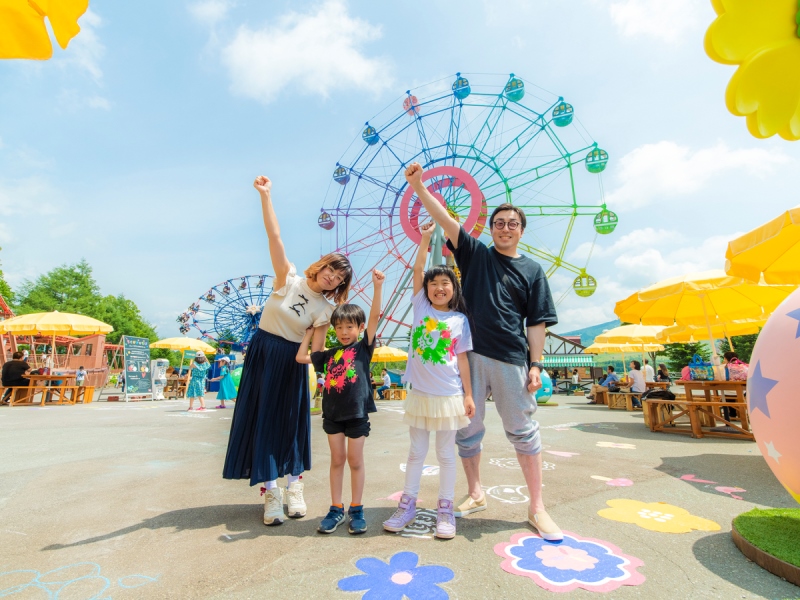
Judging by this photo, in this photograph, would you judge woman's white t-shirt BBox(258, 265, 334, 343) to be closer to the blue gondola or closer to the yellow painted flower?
the yellow painted flower

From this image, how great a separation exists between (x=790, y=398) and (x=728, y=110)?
42.8 inches

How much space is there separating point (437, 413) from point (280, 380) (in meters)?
0.90

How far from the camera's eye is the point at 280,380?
245 centimetres

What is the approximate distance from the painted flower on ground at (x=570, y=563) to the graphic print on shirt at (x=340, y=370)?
1.03 meters

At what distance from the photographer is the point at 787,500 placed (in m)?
2.65

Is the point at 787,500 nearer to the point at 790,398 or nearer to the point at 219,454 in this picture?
the point at 790,398

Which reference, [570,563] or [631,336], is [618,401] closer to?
[631,336]

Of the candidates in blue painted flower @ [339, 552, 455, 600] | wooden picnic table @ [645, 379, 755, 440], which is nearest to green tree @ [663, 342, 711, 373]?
wooden picnic table @ [645, 379, 755, 440]

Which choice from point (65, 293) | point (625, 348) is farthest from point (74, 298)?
point (625, 348)

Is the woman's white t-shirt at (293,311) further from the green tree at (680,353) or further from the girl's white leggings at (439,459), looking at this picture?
the green tree at (680,353)

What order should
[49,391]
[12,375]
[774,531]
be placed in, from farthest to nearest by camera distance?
[49,391] < [12,375] < [774,531]

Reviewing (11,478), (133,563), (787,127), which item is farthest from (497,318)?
(11,478)

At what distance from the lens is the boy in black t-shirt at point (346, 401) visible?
2.23 m

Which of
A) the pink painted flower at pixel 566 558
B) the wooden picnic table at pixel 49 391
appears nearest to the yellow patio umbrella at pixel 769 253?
the pink painted flower at pixel 566 558
